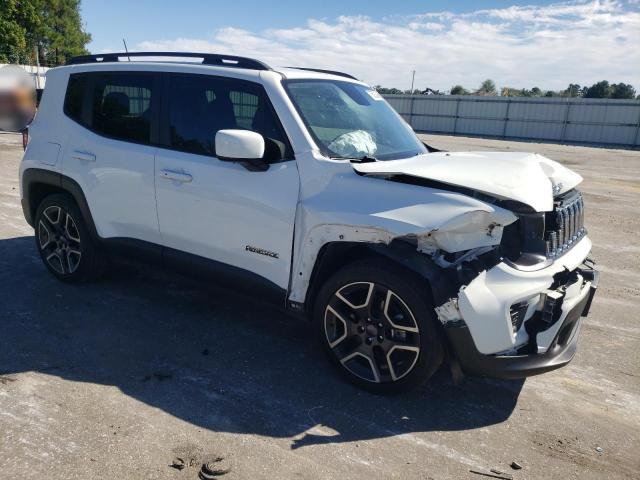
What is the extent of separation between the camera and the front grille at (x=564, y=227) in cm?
320

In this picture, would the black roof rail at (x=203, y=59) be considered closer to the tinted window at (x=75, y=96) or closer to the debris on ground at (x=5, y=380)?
the tinted window at (x=75, y=96)

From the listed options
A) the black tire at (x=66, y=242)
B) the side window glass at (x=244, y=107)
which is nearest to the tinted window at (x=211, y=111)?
the side window glass at (x=244, y=107)

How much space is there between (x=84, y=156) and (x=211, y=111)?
4.40 feet

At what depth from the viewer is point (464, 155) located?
12.8 feet

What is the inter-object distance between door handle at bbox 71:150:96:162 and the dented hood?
2.40m

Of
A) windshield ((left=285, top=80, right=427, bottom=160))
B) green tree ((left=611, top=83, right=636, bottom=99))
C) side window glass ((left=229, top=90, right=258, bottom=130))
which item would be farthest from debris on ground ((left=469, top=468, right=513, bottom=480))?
green tree ((left=611, top=83, right=636, bottom=99))

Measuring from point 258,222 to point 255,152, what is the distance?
489 mm

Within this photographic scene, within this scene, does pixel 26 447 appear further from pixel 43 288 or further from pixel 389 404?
pixel 43 288

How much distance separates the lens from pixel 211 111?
3.85 meters

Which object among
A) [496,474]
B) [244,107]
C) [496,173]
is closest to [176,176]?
[244,107]

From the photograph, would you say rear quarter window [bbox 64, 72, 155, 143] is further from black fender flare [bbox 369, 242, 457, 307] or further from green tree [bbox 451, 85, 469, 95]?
green tree [bbox 451, 85, 469, 95]

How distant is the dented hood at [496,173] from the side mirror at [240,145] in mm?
611

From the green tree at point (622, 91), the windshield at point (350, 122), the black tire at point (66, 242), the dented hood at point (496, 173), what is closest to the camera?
the dented hood at point (496, 173)

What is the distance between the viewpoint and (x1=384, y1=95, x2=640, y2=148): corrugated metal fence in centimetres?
3291
